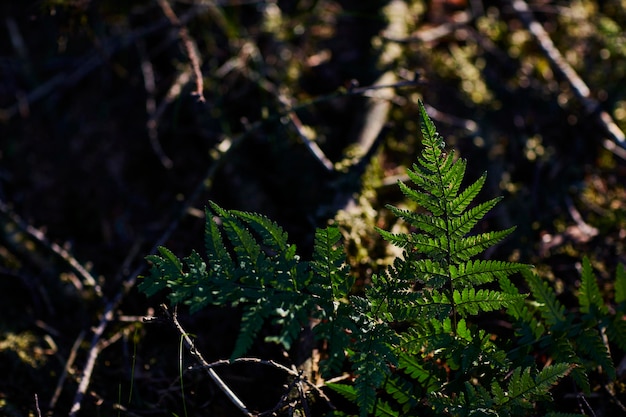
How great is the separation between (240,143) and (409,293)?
1723 millimetres

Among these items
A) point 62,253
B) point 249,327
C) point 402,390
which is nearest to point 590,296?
point 402,390

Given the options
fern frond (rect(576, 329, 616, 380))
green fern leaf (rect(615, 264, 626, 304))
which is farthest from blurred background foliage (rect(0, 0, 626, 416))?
green fern leaf (rect(615, 264, 626, 304))

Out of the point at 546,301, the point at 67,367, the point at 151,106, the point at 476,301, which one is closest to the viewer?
the point at 476,301

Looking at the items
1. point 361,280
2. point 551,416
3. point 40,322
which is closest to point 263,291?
point 361,280

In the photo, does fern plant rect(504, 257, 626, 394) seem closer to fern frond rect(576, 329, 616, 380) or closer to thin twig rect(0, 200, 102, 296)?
fern frond rect(576, 329, 616, 380)

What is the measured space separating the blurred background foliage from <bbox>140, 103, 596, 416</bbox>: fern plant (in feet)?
2.40

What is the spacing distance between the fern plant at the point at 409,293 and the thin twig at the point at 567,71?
5.68 feet

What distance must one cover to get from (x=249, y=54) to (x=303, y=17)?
0.58 metres

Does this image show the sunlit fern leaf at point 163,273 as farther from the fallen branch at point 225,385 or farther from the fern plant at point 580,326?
the fern plant at point 580,326

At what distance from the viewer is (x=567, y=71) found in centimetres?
367

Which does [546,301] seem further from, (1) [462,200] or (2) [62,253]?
(2) [62,253]

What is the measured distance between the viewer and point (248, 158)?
3.59 meters

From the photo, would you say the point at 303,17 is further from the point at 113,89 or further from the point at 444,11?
the point at 113,89

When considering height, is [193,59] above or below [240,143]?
above
